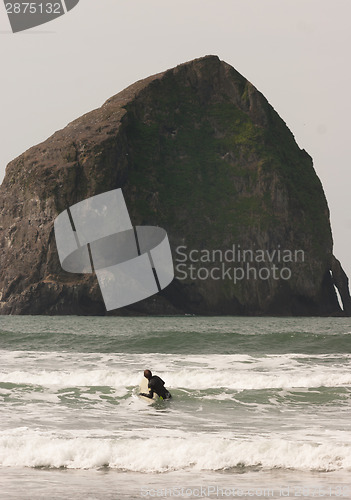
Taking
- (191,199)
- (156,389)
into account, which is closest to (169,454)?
(156,389)

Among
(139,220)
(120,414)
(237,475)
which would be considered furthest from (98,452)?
(139,220)

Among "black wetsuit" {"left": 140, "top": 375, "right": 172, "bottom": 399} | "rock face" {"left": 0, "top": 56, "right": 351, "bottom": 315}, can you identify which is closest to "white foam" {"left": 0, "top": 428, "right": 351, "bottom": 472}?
"black wetsuit" {"left": 140, "top": 375, "right": 172, "bottom": 399}

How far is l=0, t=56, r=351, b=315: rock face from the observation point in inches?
4953

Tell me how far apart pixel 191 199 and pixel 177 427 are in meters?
122

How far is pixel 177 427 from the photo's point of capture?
56.9ft

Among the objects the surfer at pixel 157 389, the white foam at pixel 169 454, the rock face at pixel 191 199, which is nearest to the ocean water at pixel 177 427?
the white foam at pixel 169 454

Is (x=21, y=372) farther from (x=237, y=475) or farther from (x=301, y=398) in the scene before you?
(x=237, y=475)

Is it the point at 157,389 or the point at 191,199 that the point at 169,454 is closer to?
the point at 157,389

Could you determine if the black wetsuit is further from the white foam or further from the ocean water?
the white foam

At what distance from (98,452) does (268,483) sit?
3.50 metres

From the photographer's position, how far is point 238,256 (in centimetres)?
13238

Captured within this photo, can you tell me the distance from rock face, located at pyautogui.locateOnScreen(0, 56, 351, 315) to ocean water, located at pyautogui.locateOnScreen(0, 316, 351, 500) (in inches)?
3575

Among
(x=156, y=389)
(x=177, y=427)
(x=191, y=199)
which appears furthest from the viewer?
(x=191, y=199)

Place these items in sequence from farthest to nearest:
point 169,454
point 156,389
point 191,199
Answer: point 191,199 < point 156,389 < point 169,454
